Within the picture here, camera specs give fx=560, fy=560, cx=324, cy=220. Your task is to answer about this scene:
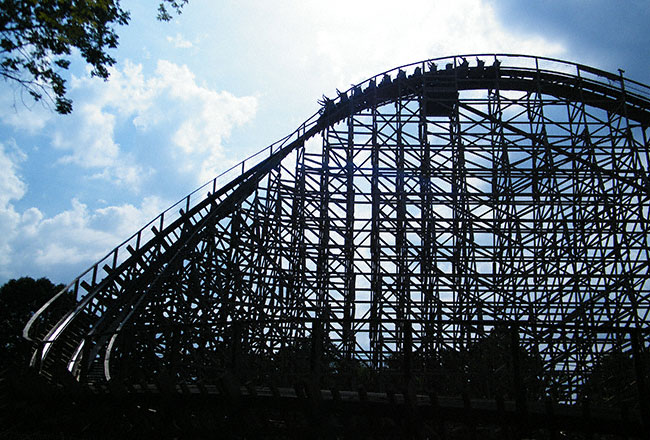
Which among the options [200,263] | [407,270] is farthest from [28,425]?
[407,270]

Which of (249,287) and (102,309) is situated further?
(249,287)

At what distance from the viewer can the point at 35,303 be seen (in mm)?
28625

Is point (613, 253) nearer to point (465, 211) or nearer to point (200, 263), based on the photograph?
point (465, 211)

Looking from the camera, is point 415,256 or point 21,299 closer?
point 415,256

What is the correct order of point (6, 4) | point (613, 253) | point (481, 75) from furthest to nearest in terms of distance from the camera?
point (481, 75)
point (613, 253)
point (6, 4)

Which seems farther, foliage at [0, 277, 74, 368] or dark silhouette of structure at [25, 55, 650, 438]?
foliage at [0, 277, 74, 368]

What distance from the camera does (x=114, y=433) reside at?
724cm

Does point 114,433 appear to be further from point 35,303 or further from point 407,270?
point 35,303

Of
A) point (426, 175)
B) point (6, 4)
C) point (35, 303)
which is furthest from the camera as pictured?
point (35, 303)

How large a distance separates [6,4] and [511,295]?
10.8 metres

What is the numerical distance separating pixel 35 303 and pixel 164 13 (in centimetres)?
2503

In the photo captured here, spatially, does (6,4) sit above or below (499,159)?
below

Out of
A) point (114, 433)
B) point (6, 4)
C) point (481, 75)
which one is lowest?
point (114, 433)

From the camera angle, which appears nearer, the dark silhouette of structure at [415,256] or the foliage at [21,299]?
the dark silhouette of structure at [415,256]
